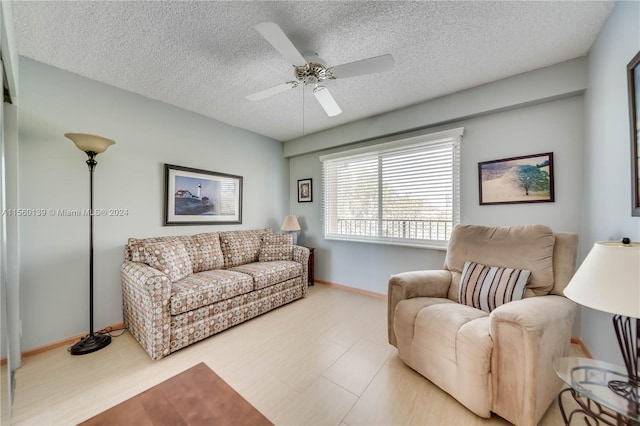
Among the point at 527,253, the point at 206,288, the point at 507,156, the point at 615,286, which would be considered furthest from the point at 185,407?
the point at 507,156

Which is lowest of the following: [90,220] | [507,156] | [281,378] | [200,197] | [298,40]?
[281,378]

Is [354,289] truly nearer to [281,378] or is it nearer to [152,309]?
[281,378]

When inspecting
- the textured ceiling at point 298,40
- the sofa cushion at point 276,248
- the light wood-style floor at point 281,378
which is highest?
the textured ceiling at point 298,40

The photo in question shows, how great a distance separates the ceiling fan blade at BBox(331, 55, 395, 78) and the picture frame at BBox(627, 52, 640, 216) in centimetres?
127

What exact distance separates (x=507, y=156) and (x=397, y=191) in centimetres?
120

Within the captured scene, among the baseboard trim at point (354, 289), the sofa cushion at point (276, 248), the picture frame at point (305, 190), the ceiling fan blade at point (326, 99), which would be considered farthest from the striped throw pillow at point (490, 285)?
the picture frame at point (305, 190)

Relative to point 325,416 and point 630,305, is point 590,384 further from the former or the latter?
point 325,416

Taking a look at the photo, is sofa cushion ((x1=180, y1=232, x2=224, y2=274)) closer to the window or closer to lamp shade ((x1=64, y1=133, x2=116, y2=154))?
lamp shade ((x1=64, y1=133, x2=116, y2=154))

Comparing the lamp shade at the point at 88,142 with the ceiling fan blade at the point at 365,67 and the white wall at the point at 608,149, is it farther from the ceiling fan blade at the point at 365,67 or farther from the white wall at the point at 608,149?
the white wall at the point at 608,149

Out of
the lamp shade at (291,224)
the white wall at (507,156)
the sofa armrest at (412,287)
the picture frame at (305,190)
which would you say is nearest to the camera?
the sofa armrest at (412,287)

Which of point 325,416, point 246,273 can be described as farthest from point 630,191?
point 246,273

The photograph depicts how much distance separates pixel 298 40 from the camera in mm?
1837

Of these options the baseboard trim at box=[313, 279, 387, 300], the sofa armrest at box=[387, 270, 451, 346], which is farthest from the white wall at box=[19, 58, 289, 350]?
the sofa armrest at box=[387, 270, 451, 346]

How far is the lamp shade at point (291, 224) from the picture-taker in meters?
3.96
